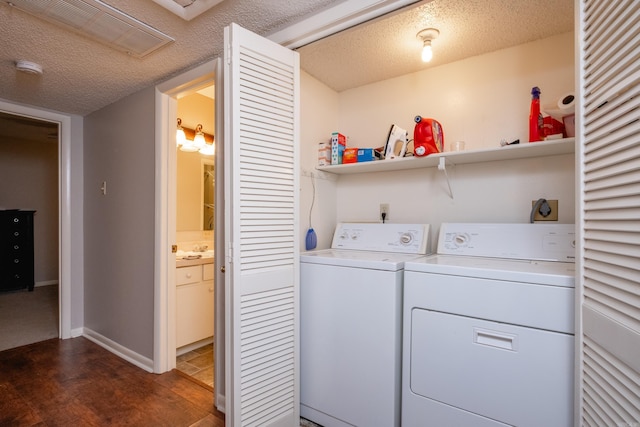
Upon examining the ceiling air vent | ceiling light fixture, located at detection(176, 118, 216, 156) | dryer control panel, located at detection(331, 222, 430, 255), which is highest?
the ceiling air vent

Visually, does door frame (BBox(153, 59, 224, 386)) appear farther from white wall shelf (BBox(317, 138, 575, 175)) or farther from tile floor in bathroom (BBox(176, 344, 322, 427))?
white wall shelf (BBox(317, 138, 575, 175))

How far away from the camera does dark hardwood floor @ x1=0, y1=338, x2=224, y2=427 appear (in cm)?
183

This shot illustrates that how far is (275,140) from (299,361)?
1192 mm

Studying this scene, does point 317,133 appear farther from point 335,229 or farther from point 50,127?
point 50,127

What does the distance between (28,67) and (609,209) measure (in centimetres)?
306

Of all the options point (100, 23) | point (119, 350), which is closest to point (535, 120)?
point (100, 23)

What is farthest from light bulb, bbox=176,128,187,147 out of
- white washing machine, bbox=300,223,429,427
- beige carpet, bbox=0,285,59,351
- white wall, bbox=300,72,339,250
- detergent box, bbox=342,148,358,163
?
beige carpet, bbox=0,285,59,351

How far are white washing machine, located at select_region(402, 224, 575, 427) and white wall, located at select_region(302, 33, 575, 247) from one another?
31cm

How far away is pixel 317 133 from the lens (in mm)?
2248

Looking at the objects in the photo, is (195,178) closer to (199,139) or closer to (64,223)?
(199,139)

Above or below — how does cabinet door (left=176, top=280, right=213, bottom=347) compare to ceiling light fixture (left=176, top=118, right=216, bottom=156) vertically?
below

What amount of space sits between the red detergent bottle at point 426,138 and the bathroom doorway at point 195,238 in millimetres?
1961

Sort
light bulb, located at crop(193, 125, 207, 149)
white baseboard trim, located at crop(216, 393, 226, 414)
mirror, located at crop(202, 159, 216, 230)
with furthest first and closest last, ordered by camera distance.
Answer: mirror, located at crop(202, 159, 216, 230) → light bulb, located at crop(193, 125, 207, 149) → white baseboard trim, located at crop(216, 393, 226, 414)

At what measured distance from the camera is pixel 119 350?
268 centimetres
